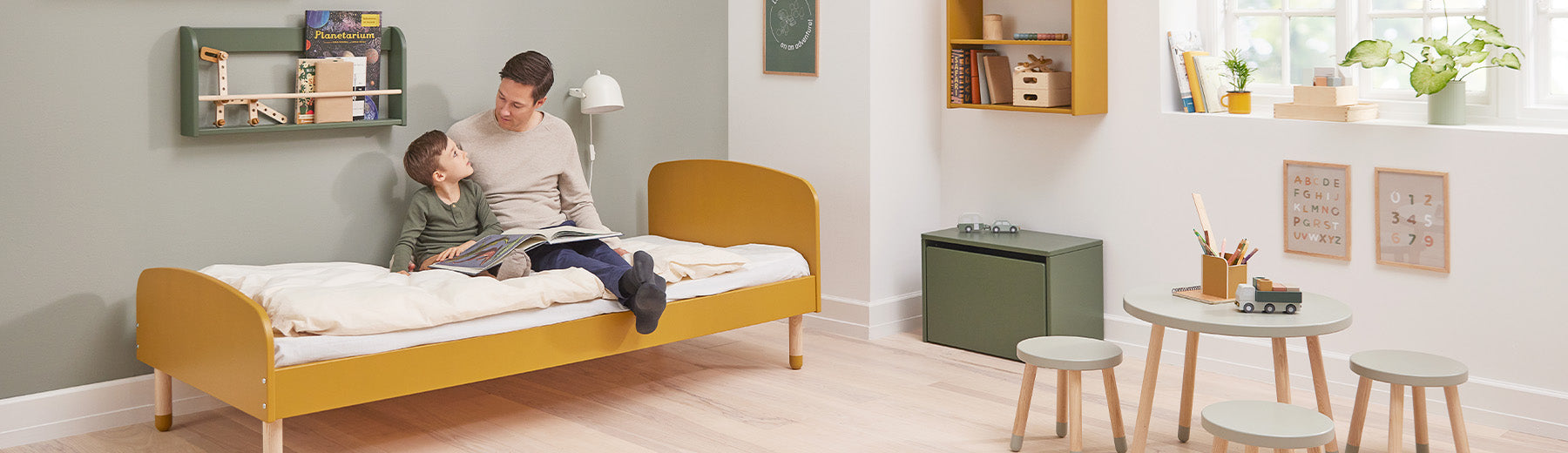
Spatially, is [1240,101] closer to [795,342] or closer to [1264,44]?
[1264,44]

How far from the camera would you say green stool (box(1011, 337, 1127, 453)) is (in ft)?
9.39

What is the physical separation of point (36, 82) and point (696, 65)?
212 cm

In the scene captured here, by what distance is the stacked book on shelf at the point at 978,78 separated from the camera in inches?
163

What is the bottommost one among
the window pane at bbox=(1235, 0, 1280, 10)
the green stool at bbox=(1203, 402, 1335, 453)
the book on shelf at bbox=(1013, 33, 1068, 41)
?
the green stool at bbox=(1203, 402, 1335, 453)

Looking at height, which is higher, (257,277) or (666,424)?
(257,277)

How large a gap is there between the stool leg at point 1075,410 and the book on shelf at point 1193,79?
1.30m

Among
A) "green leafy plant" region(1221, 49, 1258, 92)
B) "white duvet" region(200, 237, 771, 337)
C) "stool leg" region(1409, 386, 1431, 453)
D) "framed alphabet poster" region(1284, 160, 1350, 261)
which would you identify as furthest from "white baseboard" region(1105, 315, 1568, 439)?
"white duvet" region(200, 237, 771, 337)

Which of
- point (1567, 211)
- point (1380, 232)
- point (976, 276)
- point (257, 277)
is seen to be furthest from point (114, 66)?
point (1567, 211)

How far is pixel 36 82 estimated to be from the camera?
306 cm

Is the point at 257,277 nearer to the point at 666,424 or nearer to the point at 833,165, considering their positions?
the point at 666,424

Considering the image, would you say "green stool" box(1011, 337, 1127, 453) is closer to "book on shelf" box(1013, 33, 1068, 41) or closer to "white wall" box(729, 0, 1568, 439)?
"white wall" box(729, 0, 1568, 439)

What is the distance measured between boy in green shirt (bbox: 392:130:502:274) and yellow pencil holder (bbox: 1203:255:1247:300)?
1.93 m

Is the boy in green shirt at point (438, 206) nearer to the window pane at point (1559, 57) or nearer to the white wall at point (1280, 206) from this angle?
the white wall at point (1280, 206)

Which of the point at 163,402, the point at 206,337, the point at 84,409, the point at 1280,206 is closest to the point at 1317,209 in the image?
the point at 1280,206
